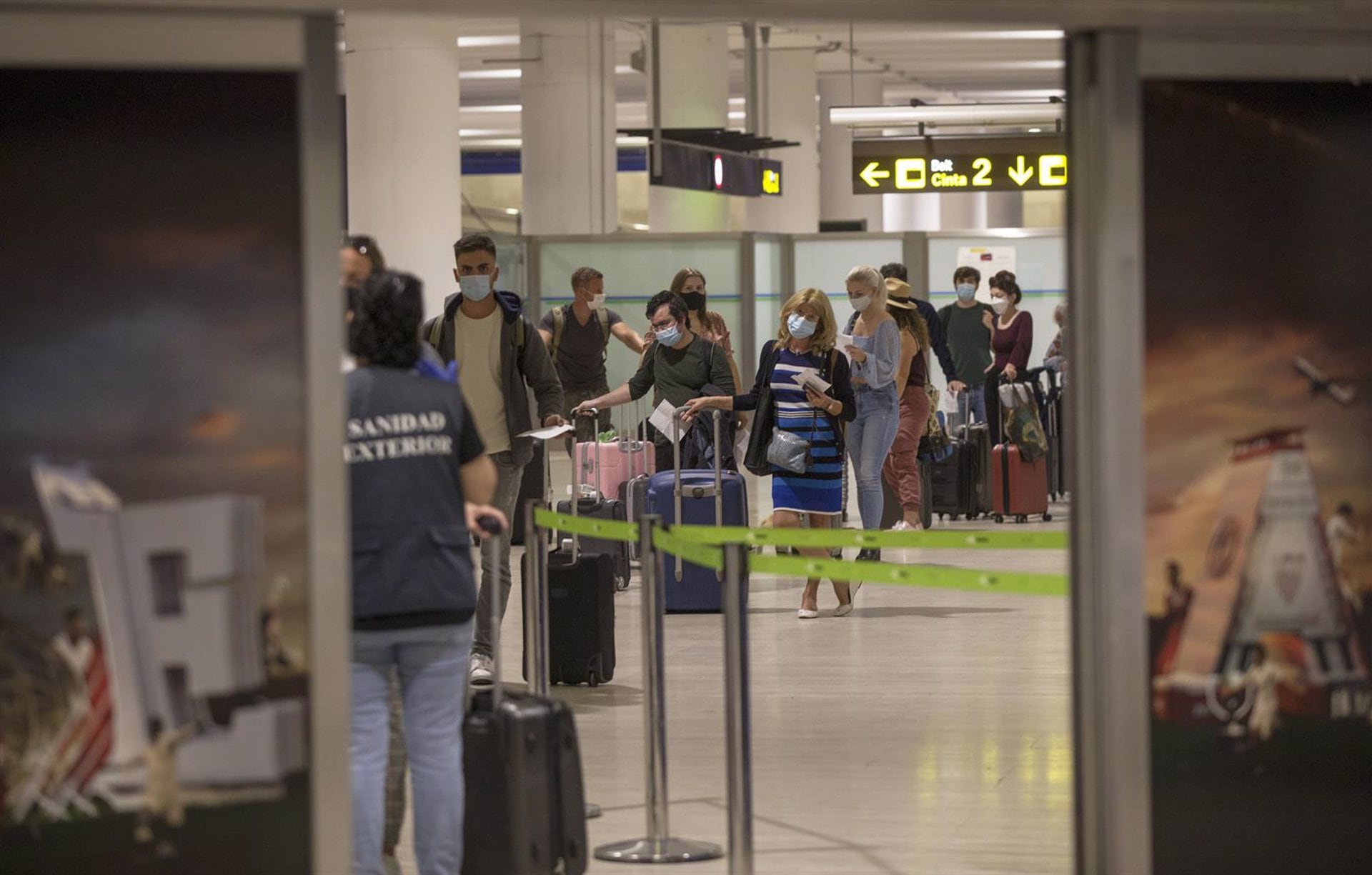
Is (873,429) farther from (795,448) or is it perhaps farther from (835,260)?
(835,260)

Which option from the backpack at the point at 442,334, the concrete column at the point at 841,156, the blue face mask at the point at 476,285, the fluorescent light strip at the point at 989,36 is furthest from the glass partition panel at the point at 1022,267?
the blue face mask at the point at 476,285

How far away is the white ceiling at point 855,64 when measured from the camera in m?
25.6

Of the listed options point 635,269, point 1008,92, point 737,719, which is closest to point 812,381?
point 737,719

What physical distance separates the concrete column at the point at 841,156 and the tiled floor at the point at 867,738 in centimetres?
1930

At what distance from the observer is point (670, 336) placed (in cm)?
1120

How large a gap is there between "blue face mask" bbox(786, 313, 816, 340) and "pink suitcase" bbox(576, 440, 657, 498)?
2.93 m

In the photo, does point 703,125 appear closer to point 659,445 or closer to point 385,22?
point 385,22

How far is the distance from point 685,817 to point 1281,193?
2.92 m

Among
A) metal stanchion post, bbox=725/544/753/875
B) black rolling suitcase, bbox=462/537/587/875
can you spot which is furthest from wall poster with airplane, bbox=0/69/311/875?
metal stanchion post, bbox=725/544/753/875

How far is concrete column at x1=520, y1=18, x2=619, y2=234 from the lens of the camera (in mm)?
20500

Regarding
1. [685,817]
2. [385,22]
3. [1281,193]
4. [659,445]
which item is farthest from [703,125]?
[1281,193]

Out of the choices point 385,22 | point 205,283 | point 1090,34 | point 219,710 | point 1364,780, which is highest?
point 385,22

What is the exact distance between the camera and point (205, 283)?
4203 mm

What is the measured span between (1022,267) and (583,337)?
369 inches
